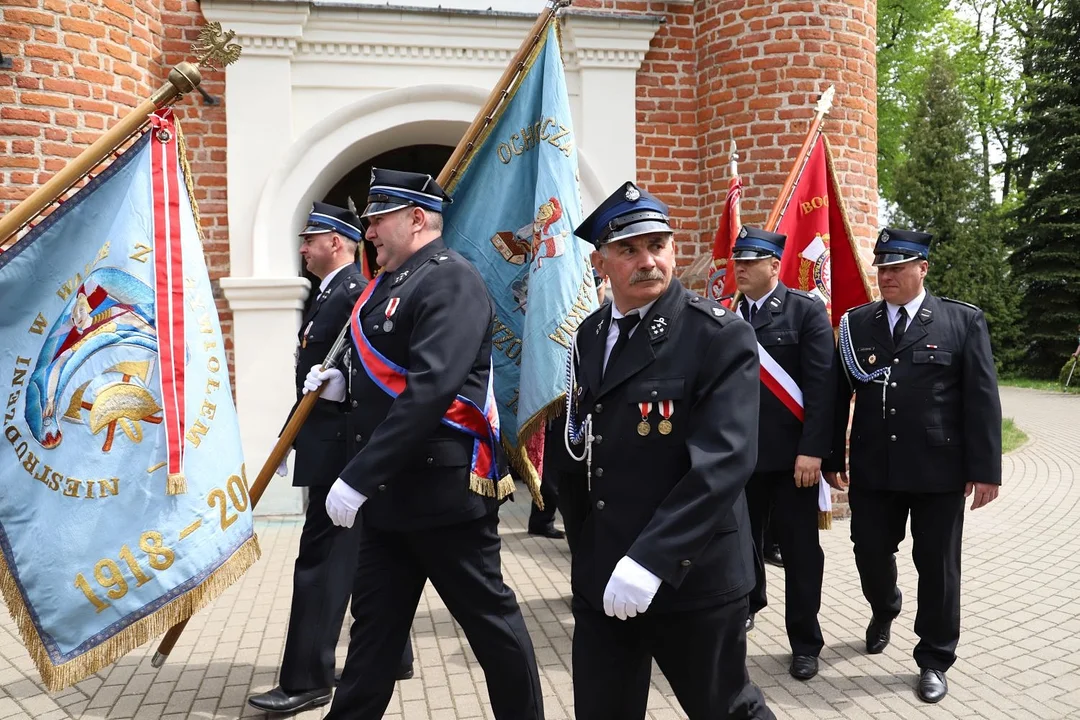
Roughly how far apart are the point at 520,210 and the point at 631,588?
7.77 ft

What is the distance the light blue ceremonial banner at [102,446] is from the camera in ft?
8.81

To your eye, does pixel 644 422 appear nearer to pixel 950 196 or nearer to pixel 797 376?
pixel 797 376

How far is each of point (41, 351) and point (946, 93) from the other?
30.2 metres

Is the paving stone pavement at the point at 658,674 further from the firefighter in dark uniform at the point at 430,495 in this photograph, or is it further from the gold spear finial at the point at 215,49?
the gold spear finial at the point at 215,49

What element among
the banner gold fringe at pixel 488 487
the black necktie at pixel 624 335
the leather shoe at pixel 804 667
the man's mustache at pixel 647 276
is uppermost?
the man's mustache at pixel 647 276

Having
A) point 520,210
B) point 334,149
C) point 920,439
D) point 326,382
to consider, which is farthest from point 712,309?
point 334,149

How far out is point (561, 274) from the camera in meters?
3.76

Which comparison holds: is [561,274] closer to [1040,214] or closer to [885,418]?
[885,418]

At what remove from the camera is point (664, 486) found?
2.23 meters

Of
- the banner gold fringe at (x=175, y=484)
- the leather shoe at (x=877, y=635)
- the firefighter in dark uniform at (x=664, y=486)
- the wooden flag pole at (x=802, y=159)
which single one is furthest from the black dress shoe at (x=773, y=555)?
the banner gold fringe at (x=175, y=484)

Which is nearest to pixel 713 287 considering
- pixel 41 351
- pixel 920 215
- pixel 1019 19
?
pixel 41 351

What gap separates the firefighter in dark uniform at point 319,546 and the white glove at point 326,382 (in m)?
0.29

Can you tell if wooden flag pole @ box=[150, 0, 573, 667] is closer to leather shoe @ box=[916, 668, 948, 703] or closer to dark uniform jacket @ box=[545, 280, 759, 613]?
dark uniform jacket @ box=[545, 280, 759, 613]

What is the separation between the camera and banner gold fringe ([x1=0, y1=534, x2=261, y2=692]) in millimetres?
2654
